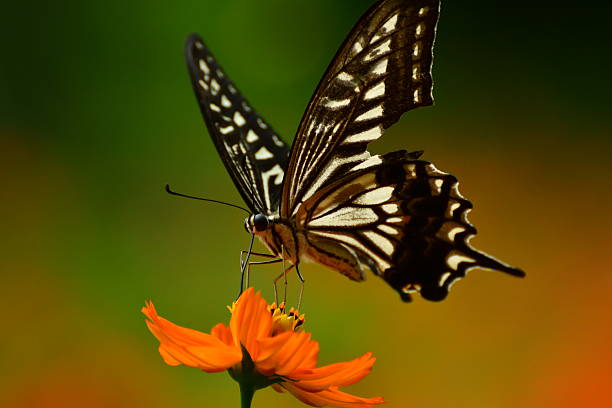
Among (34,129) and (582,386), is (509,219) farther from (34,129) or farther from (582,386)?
(34,129)

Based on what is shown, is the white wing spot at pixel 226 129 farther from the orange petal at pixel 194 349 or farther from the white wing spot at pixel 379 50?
the orange petal at pixel 194 349

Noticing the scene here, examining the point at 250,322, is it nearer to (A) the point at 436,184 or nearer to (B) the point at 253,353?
(B) the point at 253,353

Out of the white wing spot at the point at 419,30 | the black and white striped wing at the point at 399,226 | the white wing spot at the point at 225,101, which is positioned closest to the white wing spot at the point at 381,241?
the black and white striped wing at the point at 399,226

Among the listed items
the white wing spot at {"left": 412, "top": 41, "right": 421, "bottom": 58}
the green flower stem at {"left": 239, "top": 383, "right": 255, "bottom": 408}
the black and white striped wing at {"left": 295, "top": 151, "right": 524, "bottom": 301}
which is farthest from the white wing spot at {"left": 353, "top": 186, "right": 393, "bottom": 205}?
the green flower stem at {"left": 239, "top": 383, "right": 255, "bottom": 408}

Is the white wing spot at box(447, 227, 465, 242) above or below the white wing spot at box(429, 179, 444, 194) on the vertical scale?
below

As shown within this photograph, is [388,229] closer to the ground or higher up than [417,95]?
closer to the ground

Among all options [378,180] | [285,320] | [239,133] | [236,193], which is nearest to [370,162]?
[378,180]

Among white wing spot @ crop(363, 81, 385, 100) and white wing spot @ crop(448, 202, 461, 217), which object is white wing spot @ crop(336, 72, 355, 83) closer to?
white wing spot @ crop(363, 81, 385, 100)
